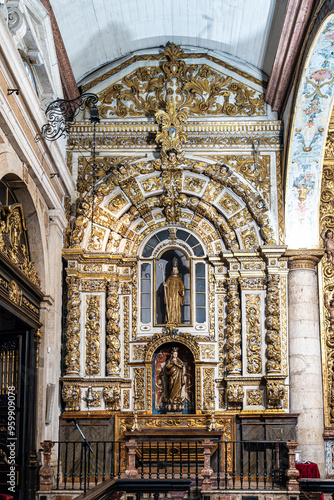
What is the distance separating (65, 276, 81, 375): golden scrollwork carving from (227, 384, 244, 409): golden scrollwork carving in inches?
111

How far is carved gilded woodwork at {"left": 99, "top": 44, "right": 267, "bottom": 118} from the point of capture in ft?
52.5

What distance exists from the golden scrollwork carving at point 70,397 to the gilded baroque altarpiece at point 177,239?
19 millimetres

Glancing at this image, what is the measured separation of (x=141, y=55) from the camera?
1620 cm

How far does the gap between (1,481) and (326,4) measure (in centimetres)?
846

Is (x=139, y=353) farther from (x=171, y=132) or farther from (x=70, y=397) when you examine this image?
(x=171, y=132)

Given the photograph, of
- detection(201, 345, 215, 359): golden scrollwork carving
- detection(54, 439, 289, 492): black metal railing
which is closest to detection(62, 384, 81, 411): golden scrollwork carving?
detection(54, 439, 289, 492): black metal railing

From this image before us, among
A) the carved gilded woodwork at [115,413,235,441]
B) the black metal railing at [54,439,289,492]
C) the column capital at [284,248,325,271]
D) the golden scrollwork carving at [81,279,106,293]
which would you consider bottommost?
the black metal railing at [54,439,289,492]

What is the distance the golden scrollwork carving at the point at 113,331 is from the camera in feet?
49.3

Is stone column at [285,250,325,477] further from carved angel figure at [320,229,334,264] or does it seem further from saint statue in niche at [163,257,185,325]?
saint statue in niche at [163,257,185,325]

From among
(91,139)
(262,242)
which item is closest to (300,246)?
(262,242)

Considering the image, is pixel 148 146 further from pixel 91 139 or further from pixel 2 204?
pixel 2 204

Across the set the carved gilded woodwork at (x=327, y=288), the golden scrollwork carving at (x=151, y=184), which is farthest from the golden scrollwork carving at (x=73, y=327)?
the carved gilded woodwork at (x=327, y=288)

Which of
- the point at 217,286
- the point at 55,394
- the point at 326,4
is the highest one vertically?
the point at 326,4

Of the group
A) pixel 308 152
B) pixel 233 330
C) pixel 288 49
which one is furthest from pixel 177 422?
pixel 288 49
